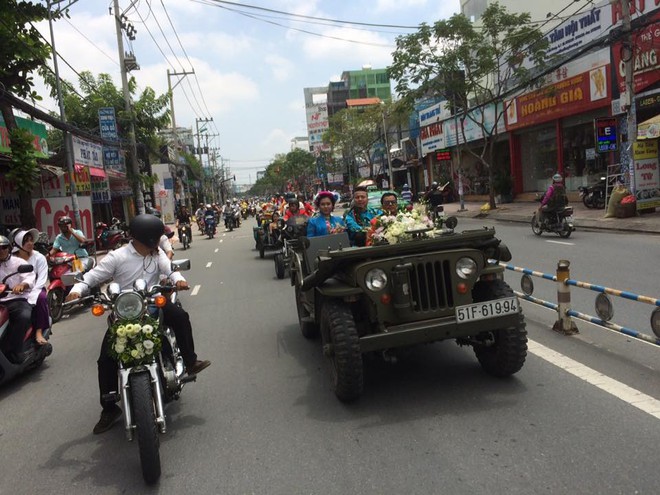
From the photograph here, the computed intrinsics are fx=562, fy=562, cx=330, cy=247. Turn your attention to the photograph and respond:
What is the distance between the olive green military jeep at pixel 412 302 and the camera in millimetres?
4223

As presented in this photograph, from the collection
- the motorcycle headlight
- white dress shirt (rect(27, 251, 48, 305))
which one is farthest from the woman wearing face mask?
the motorcycle headlight

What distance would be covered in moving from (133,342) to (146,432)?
0.59 meters

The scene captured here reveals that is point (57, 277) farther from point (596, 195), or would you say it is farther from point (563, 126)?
point (563, 126)

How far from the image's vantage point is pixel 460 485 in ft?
10.2

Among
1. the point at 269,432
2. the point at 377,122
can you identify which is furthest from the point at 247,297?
the point at 377,122

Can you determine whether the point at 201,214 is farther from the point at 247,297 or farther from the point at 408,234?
the point at 408,234

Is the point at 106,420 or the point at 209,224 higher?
the point at 209,224

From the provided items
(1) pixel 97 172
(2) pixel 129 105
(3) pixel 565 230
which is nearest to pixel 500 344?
(3) pixel 565 230

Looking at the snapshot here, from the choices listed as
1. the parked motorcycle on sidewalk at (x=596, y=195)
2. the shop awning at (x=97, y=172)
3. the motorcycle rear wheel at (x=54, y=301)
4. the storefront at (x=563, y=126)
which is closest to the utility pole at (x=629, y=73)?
the parked motorcycle on sidewalk at (x=596, y=195)

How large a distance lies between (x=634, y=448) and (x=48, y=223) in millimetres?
17567

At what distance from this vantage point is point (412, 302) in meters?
4.33

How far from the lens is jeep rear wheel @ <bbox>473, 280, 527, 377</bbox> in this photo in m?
4.45

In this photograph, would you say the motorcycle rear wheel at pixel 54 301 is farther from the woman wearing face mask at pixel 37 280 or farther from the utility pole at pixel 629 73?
the utility pole at pixel 629 73

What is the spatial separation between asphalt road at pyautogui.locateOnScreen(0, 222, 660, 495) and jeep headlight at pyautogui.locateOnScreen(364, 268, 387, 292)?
93 centimetres
